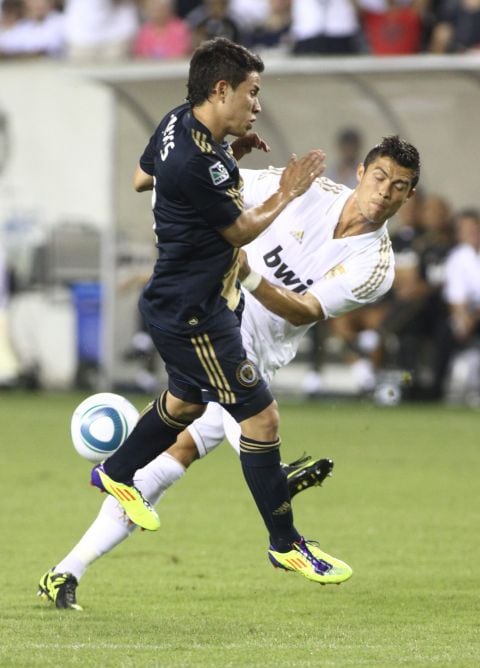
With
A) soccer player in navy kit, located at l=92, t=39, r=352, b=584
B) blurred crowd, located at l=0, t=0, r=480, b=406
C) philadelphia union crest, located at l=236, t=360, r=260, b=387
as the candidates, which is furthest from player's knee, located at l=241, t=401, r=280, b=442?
blurred crowd, located at l=0, t=0, r=480, b=406

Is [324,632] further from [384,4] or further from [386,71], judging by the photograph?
[384,4]

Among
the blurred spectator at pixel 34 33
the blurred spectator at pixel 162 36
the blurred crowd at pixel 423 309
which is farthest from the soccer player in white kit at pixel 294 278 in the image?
the blurred spectator at pixel 34 33

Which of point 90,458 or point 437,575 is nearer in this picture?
point 90,458

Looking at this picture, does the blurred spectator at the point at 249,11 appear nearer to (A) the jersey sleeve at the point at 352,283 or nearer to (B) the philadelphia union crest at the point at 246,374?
(A) the jersey sleeve at the point at 352,283

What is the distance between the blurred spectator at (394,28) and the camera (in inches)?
719

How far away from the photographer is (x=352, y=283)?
7.48 metres

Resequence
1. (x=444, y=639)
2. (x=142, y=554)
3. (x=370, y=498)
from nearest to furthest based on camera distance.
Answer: (x=444, y=639) < (x=142, y=554) < (x=370, y=498)

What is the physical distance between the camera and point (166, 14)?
19.7m

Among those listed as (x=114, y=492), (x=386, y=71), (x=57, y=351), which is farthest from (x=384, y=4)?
(x=114, y=492)

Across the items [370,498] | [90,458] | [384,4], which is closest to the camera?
[90,458]

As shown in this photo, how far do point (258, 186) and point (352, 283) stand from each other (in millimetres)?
732

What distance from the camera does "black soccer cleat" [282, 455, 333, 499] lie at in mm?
7426

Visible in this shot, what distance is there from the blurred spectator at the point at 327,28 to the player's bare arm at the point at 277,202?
11.2 m

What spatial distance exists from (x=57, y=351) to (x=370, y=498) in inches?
365
